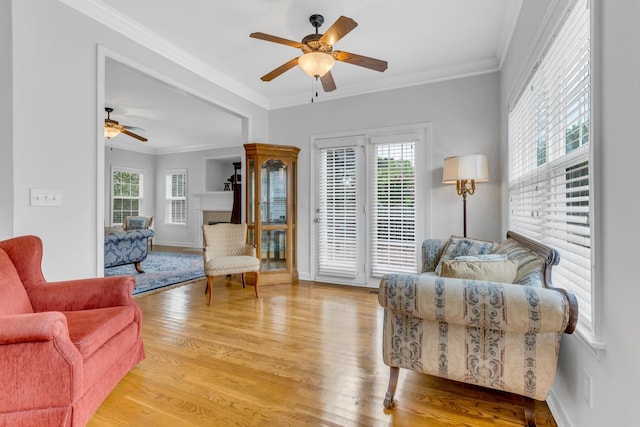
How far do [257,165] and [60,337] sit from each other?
130 inches

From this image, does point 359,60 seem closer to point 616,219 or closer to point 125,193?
point 616,219

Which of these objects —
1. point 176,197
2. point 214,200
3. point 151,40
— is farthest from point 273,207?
point 176,197

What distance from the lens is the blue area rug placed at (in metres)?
4.41

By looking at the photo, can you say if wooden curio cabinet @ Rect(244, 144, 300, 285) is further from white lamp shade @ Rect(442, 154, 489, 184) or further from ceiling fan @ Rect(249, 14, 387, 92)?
white lamp shade @ Rect(442, 154, 489, 184)

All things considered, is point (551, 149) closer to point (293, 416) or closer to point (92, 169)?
point (293, 416)

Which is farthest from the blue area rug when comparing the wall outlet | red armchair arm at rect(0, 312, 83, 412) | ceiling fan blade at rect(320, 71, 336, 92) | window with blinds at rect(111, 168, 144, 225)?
the wall outlet

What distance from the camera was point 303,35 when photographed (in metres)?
3.09

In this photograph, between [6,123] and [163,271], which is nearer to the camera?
[6,123]

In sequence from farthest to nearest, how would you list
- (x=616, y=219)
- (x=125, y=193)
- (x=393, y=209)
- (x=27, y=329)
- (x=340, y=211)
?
(x=125, y=193), (x=340, y=211), (x=393, y=209), (x=27, y=329), (x=616, y=219)

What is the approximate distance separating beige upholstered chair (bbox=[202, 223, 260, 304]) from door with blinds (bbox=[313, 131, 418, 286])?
3.49 ft

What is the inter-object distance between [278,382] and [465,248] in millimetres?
1918

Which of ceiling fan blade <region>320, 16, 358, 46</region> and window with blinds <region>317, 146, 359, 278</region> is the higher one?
ceiling fan blade <region>320, 16, 358, 46</region>

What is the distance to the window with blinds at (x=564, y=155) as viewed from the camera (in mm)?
1396

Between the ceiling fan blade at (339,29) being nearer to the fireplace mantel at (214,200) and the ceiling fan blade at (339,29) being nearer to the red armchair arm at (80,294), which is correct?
the red armchair arm at (80,294)
